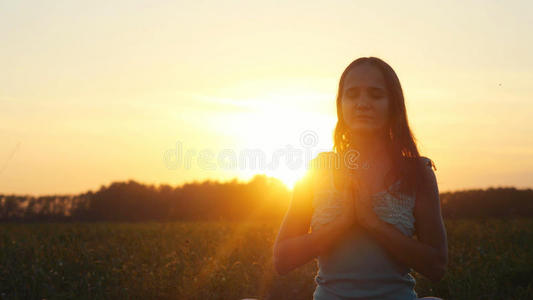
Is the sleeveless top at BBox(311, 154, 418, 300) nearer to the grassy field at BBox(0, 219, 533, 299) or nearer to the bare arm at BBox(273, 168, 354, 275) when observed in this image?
the bare arm at BBox(273, 168, 354, 275)

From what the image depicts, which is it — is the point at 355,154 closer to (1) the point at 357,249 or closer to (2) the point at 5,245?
(1) the point at 357,249

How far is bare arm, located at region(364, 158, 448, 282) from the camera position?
2.51m

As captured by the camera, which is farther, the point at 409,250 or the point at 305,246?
the point at 305,246

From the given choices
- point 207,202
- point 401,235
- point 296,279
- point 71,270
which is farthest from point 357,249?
point 207,202

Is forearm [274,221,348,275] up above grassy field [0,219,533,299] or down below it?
above

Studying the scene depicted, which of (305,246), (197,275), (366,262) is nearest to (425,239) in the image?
(366,262)

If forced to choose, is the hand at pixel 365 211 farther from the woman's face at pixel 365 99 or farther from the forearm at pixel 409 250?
the woman's face at pixel 365 99

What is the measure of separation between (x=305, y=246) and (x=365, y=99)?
2.80ft

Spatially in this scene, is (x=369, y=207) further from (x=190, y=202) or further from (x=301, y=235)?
(x=190, y=202)

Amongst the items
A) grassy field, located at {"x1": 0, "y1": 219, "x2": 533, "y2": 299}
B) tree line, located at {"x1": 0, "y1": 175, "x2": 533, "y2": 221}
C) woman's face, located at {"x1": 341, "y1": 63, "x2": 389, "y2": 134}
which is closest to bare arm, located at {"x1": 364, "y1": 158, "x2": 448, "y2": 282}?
woman's face, located at {"x1": 341, "y1": 63, "x2": 389, "y2": 134}

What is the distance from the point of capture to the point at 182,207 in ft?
106

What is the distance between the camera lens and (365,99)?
268cm

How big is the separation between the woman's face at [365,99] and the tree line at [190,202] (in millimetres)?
20752

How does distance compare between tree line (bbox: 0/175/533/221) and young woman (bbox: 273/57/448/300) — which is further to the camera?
tree line (bbox: 0/175/533/221)
